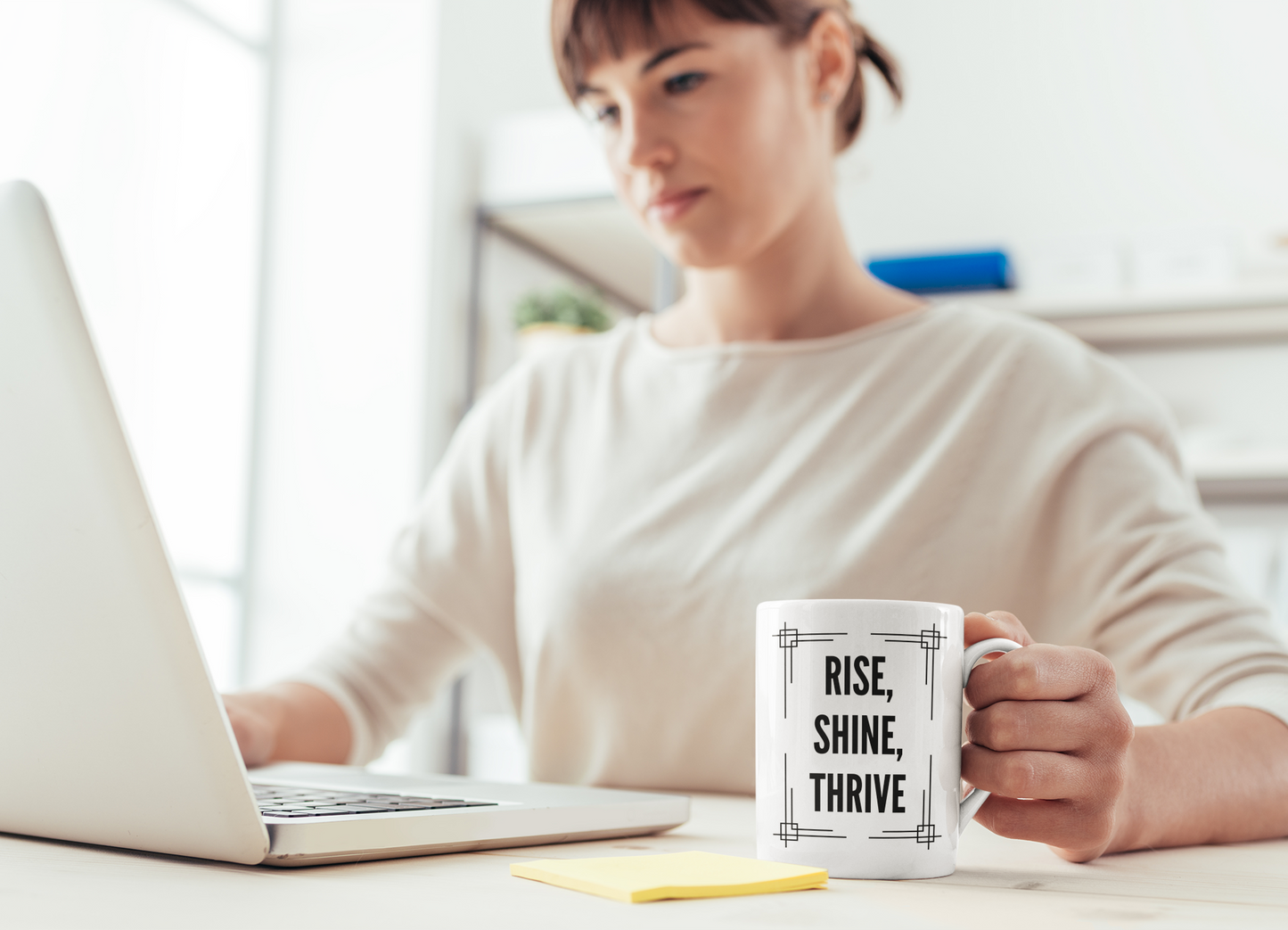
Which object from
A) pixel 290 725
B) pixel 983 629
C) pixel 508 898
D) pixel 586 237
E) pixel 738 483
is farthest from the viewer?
pixel 586 237

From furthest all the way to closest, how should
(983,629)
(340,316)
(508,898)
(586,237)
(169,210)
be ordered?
(586,237) < (340,316) < (169,210) < (983,629) < (508,898)

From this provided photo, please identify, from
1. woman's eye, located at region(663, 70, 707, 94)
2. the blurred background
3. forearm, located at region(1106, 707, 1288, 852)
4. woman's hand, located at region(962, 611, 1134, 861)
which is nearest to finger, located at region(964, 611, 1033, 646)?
woman's hand, located at region(962, 611, 1134, 861)

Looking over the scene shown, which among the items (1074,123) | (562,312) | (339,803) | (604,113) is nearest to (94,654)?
(339,803)

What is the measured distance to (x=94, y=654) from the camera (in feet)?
1.34

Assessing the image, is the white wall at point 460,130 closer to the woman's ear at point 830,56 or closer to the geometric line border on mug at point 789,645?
the woman's ear at point 830,56

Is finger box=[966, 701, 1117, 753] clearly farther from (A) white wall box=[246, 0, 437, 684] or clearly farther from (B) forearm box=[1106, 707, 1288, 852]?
(A) white wall box=[246, 0, 437, 684]

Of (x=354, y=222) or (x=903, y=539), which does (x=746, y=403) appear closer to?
(x=903, y=539)

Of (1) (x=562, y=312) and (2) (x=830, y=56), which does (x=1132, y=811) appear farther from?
(1) (x=562, y=312)

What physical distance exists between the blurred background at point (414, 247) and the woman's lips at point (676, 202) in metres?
1.30

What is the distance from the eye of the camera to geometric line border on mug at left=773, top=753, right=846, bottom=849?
448 millimetres

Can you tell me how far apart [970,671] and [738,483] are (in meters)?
0.57

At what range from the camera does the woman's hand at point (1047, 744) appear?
0.48 metres

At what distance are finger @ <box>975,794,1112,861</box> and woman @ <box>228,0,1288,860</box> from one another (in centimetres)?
30

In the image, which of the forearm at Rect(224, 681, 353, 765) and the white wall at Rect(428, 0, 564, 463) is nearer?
the forearm at Rect(224, 681, 353, 765)
